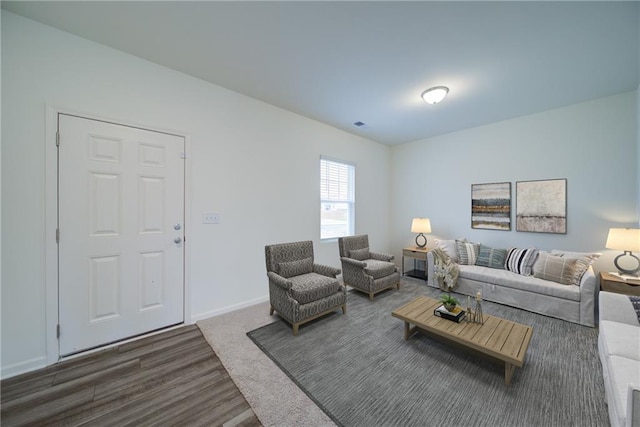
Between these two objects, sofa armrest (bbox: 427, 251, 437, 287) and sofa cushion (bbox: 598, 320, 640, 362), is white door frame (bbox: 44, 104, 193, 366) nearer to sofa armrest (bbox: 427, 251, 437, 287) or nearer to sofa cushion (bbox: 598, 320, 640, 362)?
sofa cushion (bbox: 598, 320, 640, 362)

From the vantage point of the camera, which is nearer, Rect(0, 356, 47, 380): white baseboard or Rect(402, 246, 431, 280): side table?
Rect(0, 356, 47, 380): white baseboard

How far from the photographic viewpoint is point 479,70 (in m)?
2.52

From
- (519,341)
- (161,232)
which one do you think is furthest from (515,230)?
(161,232)

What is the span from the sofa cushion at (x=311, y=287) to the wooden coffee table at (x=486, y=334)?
2.62 feet

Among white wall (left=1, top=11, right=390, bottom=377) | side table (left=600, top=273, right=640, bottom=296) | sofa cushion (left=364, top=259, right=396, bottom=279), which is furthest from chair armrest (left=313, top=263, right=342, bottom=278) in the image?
side table (left=600, top=273, right=640, bottom=296)

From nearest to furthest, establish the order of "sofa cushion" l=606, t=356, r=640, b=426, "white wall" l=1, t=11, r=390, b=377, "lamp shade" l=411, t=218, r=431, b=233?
"sofa cushion" l=606, t=356, r=640, b=426 → "white wall" l=1, t=11, r=390, b=377 → "lamp shade" l=411, t=218, r=431, b=233

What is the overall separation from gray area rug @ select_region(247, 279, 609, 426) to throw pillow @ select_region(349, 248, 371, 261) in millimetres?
1253

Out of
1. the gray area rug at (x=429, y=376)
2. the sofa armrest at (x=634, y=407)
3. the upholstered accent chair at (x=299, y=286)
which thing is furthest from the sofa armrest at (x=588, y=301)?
the upholstered accent chair at (x=299, y=286)

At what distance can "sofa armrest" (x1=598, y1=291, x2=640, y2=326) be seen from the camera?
6.23 feet

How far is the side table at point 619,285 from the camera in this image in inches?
98.5

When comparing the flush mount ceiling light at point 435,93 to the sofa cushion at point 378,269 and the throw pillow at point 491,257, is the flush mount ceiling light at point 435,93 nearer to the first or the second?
the sofa cushion at point 378,269

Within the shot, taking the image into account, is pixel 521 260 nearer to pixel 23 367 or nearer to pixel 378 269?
pixel 378 269

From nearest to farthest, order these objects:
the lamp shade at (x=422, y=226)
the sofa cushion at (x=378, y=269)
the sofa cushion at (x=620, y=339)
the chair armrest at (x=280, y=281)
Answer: the sofa cushion at (x=620, y=339)
the chair armrest at (x=280, y=281)
the sofa cushion at (x=378, y=269)
the lamp shade at (x=422, y=226)

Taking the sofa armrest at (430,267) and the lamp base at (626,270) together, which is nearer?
the lamp base at (626,270)
